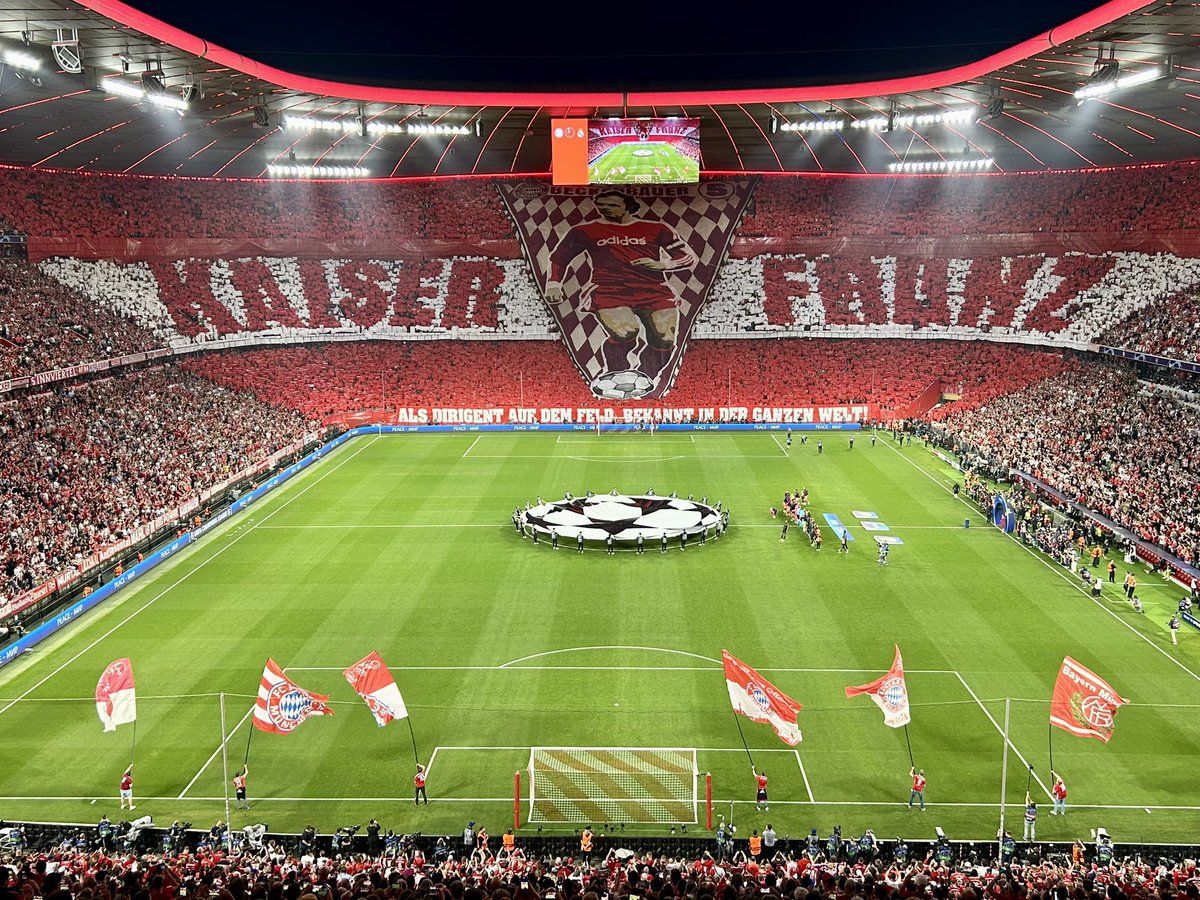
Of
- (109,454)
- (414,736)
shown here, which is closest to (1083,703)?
(414,736)

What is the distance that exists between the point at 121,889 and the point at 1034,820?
54.4 feet

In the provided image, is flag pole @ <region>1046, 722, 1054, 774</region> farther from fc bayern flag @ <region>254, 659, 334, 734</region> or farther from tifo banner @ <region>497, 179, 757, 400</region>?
tifo banner @ <region>497, 179, 757, 400</region>

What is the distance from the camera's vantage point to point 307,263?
7669 centimetres

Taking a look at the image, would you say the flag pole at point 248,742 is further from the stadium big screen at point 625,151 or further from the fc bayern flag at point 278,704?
the stadium big screen at point 625,151

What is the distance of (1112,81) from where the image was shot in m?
37.7

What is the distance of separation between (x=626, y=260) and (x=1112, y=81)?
140 feet

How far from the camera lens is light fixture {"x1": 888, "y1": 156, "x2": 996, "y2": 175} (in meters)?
65.6

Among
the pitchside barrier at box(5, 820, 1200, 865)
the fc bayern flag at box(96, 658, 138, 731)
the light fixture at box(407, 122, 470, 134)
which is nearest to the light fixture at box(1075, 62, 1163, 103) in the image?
the pitchside barrier at box(5, 820, 1200, 865)

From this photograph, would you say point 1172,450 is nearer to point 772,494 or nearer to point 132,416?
point 772,494

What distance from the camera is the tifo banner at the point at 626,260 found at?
73188 millimetres

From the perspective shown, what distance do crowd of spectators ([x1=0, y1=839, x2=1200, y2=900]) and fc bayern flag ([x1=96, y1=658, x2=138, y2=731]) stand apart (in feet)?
13.4

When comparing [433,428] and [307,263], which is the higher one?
[307,263]

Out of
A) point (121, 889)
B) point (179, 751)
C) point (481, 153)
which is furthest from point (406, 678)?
point (481, 153)

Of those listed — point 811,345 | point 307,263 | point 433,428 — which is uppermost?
point 307,263
